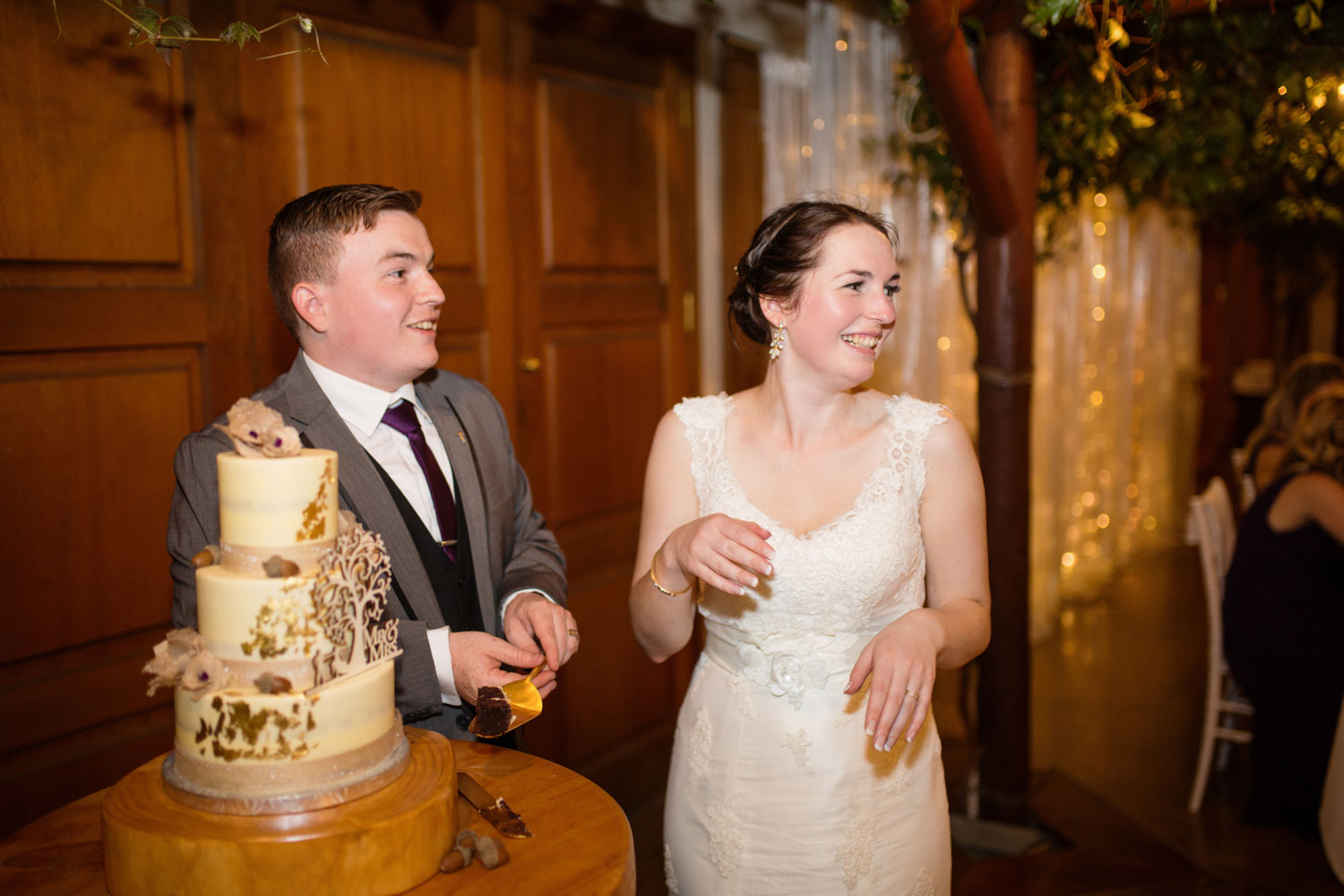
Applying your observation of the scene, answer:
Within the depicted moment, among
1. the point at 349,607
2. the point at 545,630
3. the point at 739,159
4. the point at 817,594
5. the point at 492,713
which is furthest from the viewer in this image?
the point at 739,159

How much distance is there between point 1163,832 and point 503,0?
347 centimetres

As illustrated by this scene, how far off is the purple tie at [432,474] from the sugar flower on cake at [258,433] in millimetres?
648

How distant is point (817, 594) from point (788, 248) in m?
0.66

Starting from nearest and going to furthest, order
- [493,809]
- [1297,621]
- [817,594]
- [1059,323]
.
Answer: [493,809], [817,594], [1297,621], [1059,323]

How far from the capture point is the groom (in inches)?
67.4

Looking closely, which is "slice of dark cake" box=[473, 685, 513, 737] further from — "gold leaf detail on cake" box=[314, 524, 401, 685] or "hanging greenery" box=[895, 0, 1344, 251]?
"hanging greenery" box=[895, 0, 1344, 251]

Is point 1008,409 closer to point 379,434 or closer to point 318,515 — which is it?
point 379,434

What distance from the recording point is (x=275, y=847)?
3.91 ft

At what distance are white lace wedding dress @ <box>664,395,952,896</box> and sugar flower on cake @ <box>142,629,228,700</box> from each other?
0.99 metres

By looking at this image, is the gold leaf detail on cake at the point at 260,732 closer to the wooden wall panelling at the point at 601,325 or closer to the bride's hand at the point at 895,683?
the bride's hand at the point at 895,683

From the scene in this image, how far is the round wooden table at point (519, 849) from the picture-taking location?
130cm

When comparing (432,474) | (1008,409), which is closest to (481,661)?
(432,474)

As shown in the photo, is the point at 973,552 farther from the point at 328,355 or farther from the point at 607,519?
the point at 607,519

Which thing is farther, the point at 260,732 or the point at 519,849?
the point at 519,849
